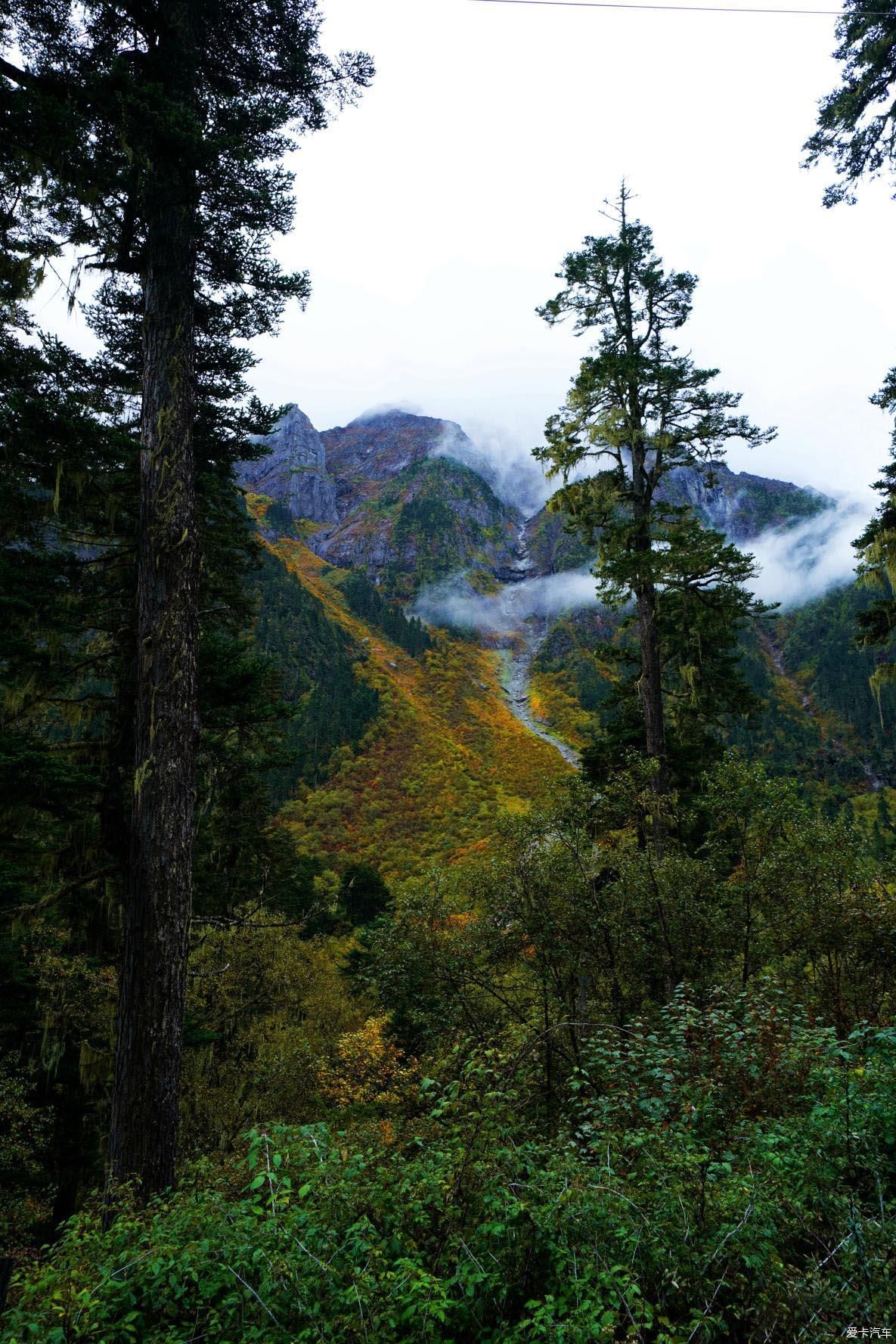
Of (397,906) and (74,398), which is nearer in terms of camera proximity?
(74,398)

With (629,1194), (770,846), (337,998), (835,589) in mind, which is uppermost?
(835,589)

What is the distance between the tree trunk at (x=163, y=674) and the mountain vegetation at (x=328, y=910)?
36mm

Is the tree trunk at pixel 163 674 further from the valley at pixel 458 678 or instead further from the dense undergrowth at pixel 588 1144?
the valley at pixel 458 678

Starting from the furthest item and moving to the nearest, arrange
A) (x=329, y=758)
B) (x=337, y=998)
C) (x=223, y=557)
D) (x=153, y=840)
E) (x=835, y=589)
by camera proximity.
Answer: (x=835, y=589)
(x=329, y=758)
(x=337, y=998)
(x=223, y=557)
(x=153, y=840)

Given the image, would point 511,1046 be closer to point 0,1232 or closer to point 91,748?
point 91,748

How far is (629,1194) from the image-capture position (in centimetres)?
341

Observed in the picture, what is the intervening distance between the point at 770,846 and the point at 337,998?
18.3 m

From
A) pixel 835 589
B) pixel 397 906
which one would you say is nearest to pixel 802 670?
pixel 835 589

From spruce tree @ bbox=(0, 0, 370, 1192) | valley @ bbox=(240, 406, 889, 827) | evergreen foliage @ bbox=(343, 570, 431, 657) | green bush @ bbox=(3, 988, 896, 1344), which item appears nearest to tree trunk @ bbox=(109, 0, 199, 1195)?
spruce tree @ bbox=(0, 0, 370, 1192)

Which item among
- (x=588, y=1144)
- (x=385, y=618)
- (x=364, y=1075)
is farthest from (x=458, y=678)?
(x=588, y=1144)

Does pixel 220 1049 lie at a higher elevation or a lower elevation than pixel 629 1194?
lower

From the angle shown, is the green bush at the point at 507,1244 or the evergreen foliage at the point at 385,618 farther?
the evergreen foliage at the point at 385,618

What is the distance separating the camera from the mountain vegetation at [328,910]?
3.04 metres

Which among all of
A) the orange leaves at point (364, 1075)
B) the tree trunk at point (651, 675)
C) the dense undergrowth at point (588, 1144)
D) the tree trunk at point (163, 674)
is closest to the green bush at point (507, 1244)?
the dense undergrowth at point (588, 1144)
